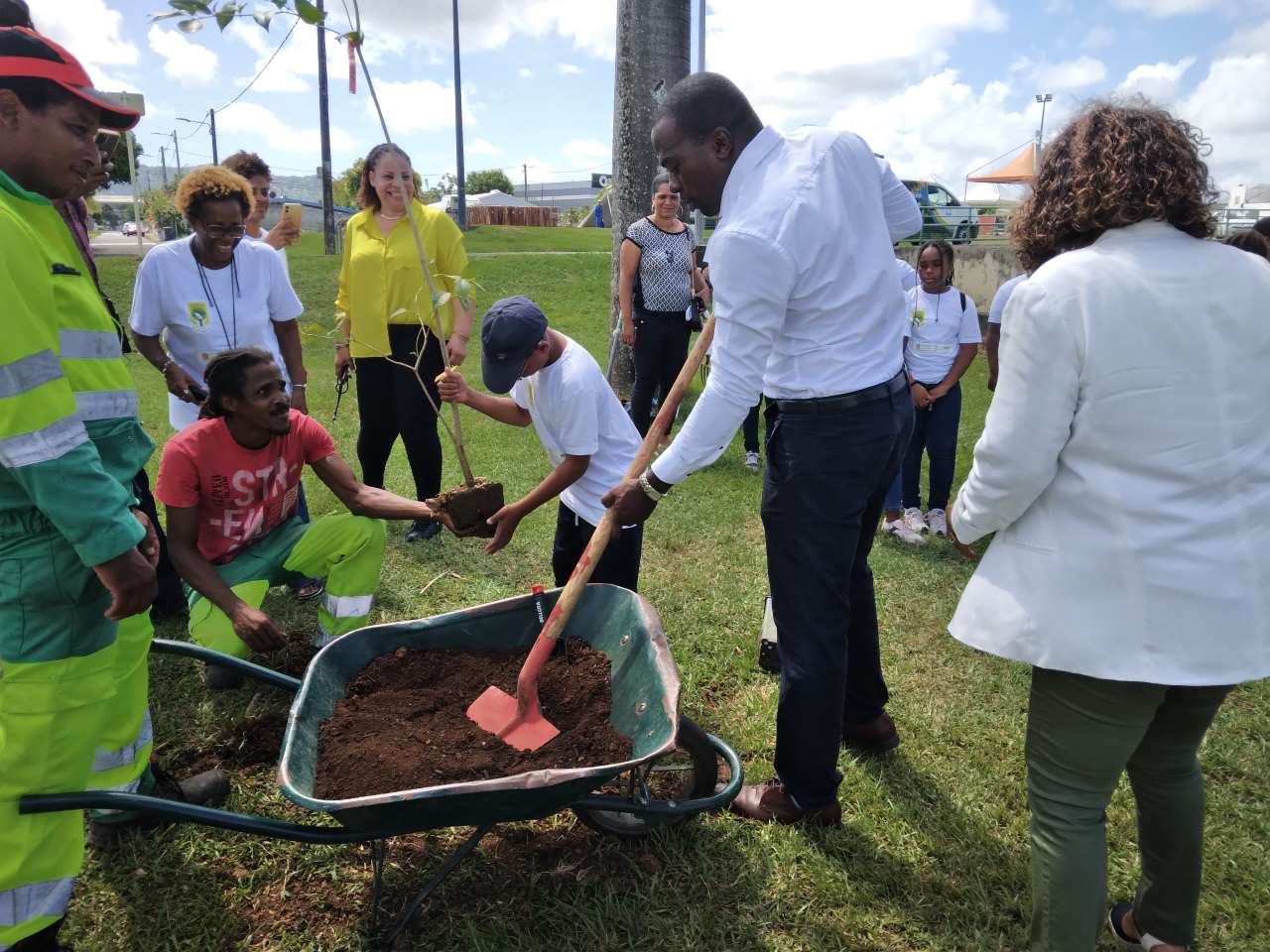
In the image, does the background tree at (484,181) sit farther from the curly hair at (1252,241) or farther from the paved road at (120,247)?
the curly hair at (1252,241)

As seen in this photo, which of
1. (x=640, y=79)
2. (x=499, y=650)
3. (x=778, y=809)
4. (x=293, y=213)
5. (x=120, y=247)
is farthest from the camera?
(x=120, y=247)

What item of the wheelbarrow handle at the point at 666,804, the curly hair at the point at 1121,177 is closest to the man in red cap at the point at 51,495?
the wheelbarrow handle at the point at 666,804

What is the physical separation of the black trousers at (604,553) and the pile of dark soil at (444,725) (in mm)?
421

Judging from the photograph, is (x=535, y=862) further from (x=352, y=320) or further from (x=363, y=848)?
(x=352, y=320)

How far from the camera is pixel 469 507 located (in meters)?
3.04

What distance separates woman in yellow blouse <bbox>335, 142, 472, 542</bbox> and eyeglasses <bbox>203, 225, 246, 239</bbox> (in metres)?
0.80

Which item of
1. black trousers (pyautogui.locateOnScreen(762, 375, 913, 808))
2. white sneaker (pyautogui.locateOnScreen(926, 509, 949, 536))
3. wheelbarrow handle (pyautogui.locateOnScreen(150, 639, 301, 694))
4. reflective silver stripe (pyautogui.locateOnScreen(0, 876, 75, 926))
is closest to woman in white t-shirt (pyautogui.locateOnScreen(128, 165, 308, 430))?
wheelbarrow handle (pyautogui.locateOnScreen(150, 639, 301, 694))

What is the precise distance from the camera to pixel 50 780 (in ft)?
6.52

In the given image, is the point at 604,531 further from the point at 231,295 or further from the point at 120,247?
the point at 120,247

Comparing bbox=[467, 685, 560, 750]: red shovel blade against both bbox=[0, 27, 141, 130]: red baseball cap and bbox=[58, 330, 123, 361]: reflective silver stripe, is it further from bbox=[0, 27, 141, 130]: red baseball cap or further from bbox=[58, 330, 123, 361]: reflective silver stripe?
bbox=[0, 27, 141, 130]: red baseball cap

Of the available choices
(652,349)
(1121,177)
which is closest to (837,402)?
(1121,177)

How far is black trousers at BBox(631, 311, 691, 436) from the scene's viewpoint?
6.38 meters

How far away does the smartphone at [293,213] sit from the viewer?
4.47 m

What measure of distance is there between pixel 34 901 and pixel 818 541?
2.11m
